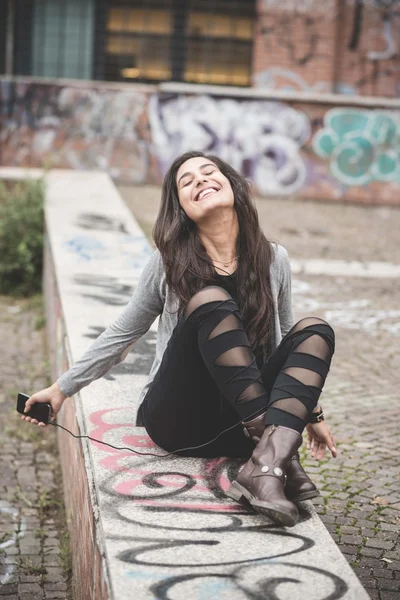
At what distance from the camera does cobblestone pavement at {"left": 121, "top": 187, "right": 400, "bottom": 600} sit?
3629mm

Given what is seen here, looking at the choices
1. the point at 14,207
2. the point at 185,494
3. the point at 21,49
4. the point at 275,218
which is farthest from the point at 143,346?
the point at 21,49

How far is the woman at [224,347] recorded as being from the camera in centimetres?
285

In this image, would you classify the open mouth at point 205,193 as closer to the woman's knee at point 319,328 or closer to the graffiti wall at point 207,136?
the woman's knee at point 319,328

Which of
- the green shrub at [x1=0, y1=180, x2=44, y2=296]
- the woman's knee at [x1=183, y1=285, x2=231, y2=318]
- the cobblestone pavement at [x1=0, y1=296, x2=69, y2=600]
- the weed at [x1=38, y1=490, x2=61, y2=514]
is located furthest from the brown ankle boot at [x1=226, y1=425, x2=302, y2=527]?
the green shrub at [x1=0, y1=180, x2=44, y2=296]

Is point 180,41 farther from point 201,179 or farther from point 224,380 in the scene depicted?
point 224,380

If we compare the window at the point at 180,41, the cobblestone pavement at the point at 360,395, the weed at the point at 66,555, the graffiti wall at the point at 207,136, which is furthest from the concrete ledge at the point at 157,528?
the window at the point at 180,41

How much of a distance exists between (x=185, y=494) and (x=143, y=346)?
1.71 m

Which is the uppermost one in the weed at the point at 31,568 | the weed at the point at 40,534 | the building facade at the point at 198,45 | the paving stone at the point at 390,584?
the building facade at the point at 198,45

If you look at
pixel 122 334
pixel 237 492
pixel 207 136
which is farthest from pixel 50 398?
pixel 207 136

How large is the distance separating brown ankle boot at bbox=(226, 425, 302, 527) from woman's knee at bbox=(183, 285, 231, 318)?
0.47 metres

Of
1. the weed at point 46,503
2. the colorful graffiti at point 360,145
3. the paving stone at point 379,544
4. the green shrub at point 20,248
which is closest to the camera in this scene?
the paving stone at point 379,544

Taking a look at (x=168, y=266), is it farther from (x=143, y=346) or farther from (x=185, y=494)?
(x=143, y=346)

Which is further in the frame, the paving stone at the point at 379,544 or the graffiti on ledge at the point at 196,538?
the paving stone at the point at 379,544

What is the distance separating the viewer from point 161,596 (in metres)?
2.21
